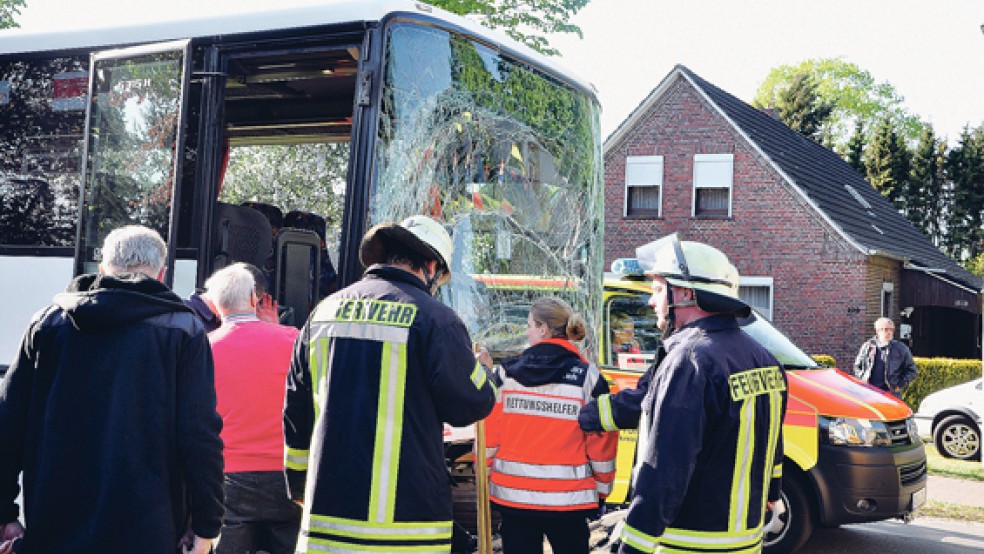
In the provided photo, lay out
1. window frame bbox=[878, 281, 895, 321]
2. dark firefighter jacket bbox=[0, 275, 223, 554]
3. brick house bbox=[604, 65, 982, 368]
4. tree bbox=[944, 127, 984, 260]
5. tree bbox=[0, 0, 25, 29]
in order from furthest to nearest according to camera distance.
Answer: tree bbox=[944, 127, 984, 260] → window frame bbox=[878, 281, 895, 321] → brick house bbox=[604, 65, 982, 368] → tree bbox=[0, 0, 25, 29] → dark firefighter jacket bbox=[0, 275, 223, 554]

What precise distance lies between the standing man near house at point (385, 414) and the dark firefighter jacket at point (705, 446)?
0.60 metres

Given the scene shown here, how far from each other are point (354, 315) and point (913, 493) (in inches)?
217

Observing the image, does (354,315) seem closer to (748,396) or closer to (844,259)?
(748,396)

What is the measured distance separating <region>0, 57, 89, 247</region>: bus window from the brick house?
60.4 ft

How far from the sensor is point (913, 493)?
7.10 metres

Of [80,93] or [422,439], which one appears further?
[80,93]

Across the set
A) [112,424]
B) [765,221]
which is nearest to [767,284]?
[765,221]

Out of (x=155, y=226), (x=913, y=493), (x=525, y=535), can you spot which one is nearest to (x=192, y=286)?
(x=155, y=226)

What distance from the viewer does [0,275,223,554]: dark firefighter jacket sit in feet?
9.95

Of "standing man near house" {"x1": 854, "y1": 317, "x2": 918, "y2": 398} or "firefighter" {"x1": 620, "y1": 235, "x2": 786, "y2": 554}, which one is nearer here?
"firefighter" {"x1": 620, "y1": 235, "x2": 786, "y2": 554}

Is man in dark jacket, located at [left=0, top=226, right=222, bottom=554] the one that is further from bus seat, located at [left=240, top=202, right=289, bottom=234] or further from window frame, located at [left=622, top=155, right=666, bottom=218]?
window frame, located at [left=622, top=155, right=666, bottom=218]

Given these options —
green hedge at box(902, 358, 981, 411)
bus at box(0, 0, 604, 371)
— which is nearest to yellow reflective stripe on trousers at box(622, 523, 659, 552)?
bus at box(0, 0, 604, 371)

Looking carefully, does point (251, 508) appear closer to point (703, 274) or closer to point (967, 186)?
point (703, 274)

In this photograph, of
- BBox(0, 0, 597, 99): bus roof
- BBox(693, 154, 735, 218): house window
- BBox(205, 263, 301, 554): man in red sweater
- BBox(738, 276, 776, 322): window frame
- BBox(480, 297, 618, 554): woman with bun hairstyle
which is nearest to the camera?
BBox(205, 263, 301, 554): man in red sweater
